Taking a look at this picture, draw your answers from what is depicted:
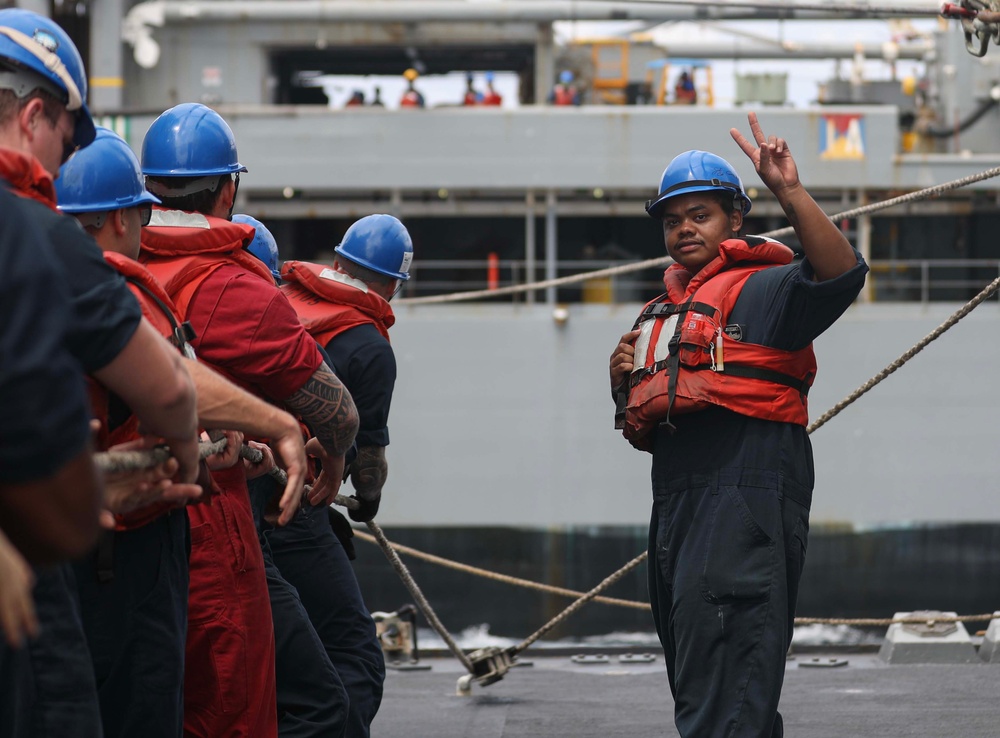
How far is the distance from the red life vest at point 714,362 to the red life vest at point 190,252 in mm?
1003

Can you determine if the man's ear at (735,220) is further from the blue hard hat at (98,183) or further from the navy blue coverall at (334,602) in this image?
the blue hard hat at (98,183)

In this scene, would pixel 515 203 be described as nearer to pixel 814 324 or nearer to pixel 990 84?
pixel 990 84

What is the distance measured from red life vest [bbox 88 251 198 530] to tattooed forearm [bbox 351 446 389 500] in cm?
165

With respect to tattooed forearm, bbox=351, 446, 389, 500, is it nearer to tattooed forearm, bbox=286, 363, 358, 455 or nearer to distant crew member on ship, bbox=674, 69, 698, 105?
tattooed forearm, bbox=286, 363, 358, 455

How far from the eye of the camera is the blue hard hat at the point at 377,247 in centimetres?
427

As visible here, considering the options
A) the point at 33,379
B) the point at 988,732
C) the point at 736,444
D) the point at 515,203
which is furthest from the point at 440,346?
the point at 33,379

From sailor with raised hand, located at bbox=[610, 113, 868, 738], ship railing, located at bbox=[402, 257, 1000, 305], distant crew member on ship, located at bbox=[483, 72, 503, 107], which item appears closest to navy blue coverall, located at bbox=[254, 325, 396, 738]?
sailor with raised hand, located at bbox=[610, 113, 868, 738]

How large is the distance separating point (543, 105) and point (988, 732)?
37.9 feet

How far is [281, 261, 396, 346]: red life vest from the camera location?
3.89m

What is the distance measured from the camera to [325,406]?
112 inches

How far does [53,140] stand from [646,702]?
12.0ft

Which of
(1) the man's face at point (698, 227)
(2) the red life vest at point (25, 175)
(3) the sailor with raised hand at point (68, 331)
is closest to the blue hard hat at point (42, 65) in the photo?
(3) the sailor with raised hand at point (68, 331)

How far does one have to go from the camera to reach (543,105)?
588 inches

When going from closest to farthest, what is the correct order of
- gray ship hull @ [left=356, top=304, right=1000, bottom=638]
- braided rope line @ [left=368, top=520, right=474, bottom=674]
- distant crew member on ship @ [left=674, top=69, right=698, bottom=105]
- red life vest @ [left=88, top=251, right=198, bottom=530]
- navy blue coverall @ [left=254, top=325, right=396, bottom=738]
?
red life vest @ [left=88, top=251, right=198, bottom=530] < navy blue coverall @ [left=254, top=325, right=396, bottom=738] < braided rope line @ [left=368, top=520, right=474, bottom=674] < gray ship hull @ [left=356, top=304, right=1000, bottom=638] < distant crew member on ship @ [left=674, top=69, right=698, bottom=105]
